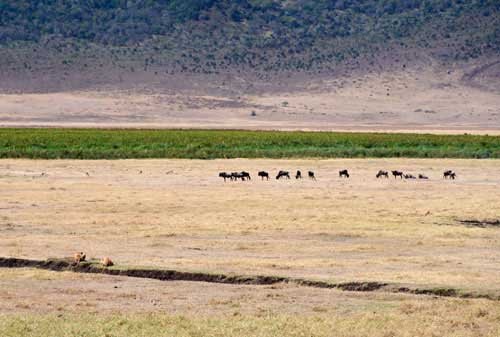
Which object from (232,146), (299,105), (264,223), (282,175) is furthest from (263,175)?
(299,105)

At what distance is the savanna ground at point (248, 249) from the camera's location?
1585cm

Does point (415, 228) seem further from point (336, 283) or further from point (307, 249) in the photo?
point (336, 283)

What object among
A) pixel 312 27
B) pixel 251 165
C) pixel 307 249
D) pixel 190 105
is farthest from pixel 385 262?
pixel 312 27

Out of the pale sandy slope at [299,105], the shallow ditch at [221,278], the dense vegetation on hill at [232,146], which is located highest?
the shallow ditch at [221,278]

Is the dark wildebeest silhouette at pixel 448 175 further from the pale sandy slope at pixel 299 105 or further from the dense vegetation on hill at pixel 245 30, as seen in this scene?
the dense vegetation on hill at pixel 245 30

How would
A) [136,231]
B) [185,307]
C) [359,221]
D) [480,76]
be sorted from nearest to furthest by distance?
[185,307], [136,231], [359,221], [480,76]

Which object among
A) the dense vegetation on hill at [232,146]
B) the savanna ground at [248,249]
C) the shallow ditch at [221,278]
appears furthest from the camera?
the dense vegetation on hill at [232,146]

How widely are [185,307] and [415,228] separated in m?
9.81

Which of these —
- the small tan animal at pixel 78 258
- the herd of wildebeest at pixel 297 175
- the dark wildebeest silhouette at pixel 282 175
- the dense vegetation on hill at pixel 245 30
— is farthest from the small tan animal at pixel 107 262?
the dense vegetation on hill at pixel 245 30

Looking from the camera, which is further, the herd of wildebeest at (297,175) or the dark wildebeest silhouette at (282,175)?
the dark wildebeest silhouette at (282,175)

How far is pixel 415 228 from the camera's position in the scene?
2594cm

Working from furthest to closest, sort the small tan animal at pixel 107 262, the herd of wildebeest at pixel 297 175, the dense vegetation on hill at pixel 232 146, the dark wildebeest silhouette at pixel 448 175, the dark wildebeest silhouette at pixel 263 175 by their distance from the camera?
the dense vegetation on hill at pixel 232 146, the dark wildebeest silhouette at pixel 448 175, the dark wildebeest silhouette at pixel 263 175, the herd of wildebeest at pixel 297 175, the small tan animal at pixel 107 262

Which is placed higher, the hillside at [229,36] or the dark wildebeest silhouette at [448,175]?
the hillside at [229,36]

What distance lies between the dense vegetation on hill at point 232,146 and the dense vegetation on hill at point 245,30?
54.2 meters
